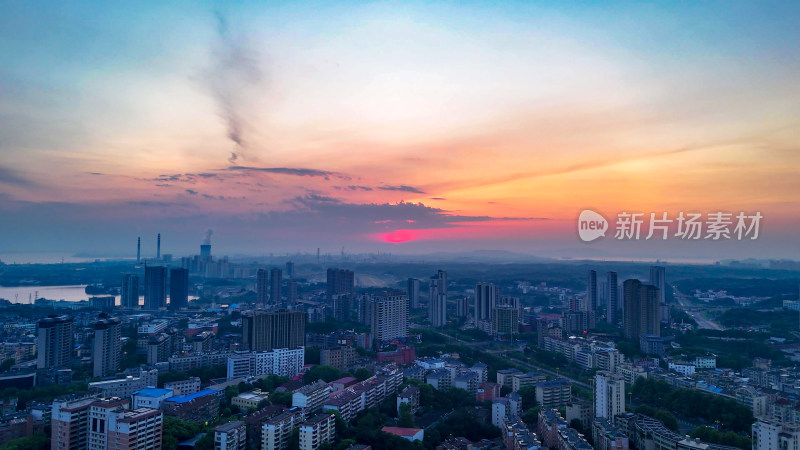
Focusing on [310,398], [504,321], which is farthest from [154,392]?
[504,321]

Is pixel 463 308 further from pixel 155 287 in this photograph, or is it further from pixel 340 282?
pixel 155 287

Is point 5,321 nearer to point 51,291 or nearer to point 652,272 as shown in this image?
point 51,291

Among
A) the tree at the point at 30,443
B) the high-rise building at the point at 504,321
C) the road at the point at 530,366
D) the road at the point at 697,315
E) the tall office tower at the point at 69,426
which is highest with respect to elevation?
the tall office tower at the point at 69,426

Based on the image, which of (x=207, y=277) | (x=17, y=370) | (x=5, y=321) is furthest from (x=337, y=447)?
(x=207, y=277)

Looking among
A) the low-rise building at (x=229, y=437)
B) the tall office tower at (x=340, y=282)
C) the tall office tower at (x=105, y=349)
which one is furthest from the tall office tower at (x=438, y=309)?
the low-rise building at (x=229, y=437)

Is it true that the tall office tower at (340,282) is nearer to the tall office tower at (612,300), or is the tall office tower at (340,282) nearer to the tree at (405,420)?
the tall office tower at (612,300)

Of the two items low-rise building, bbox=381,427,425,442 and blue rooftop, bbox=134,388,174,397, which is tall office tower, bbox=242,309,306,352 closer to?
blue rooftop, bbox=134,388,174,397

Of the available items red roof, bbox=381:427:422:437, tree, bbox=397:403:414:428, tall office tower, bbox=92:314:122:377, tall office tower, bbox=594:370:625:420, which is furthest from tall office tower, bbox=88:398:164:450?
tall office tower, bbox=594:370:625:420
